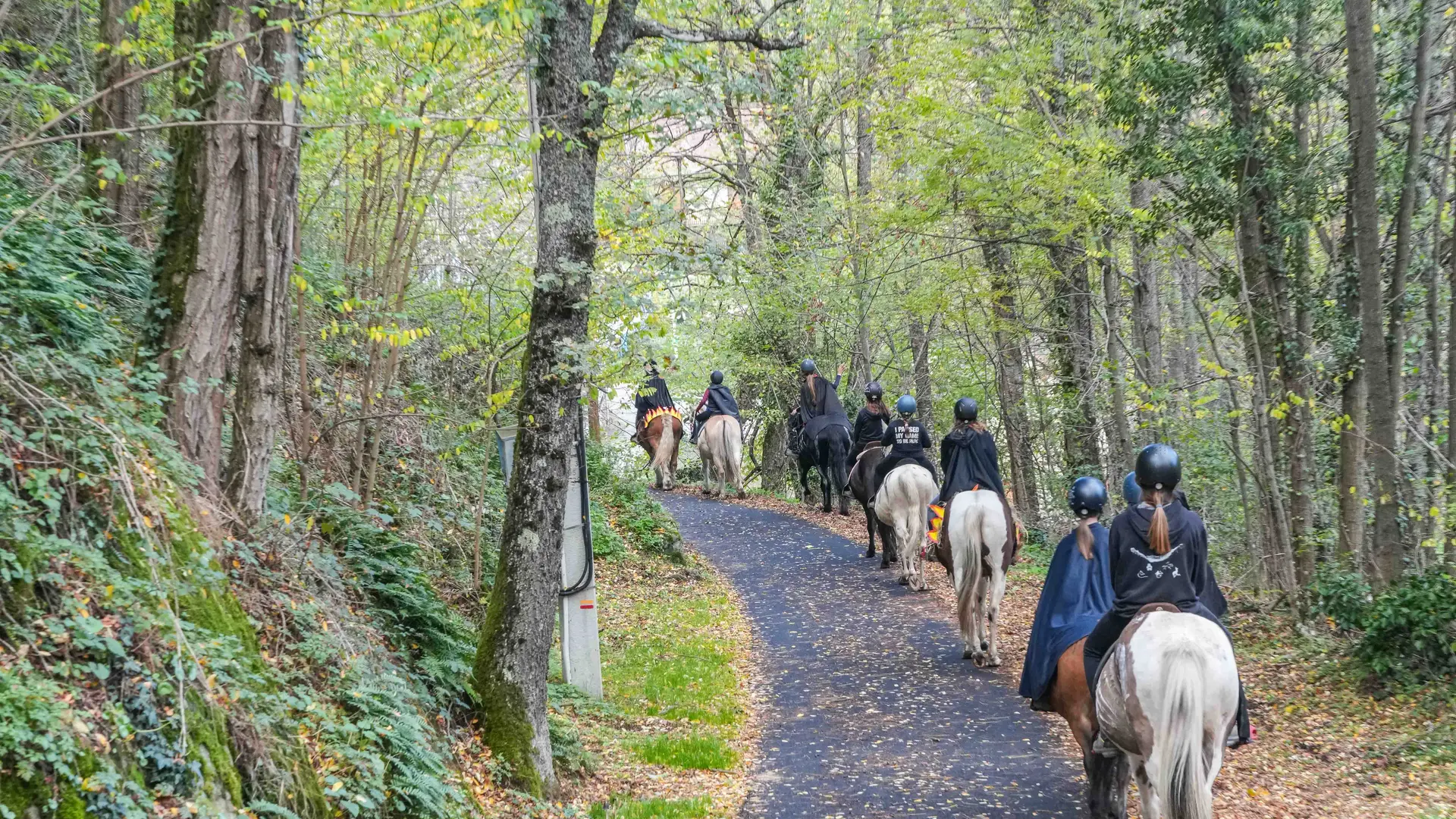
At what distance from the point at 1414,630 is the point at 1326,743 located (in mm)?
1313

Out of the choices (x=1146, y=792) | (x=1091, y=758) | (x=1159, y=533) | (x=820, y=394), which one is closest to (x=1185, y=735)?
(x=1146, y=792)

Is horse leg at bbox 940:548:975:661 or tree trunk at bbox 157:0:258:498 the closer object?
tree trunk at bbox 157:0:258:498

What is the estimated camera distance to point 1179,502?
19.7 feet

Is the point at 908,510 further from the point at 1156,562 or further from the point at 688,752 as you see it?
the point at 1156,562

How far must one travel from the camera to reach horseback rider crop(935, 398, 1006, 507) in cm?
1105

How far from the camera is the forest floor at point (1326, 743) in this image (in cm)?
684

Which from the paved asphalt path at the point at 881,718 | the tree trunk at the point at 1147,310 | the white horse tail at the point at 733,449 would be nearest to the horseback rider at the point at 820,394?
the white horse tail at the point at 733,449

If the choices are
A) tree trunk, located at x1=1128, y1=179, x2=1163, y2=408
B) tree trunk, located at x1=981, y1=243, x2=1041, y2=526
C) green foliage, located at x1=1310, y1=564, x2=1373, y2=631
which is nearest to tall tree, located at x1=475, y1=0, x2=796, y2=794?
green foliage, located at x1=1310, y1=564, x2=1373, y2=631

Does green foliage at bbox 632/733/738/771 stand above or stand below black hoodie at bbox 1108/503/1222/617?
below

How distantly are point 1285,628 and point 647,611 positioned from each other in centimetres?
752

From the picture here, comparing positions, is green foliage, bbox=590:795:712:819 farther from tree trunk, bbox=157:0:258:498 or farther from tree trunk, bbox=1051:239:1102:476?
tree trunk, bbox=1051:239:1102:476

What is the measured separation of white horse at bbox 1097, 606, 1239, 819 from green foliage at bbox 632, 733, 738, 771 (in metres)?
3.45

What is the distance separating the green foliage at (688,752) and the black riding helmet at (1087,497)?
3408 millimetres

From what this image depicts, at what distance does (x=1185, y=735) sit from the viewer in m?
5.43
